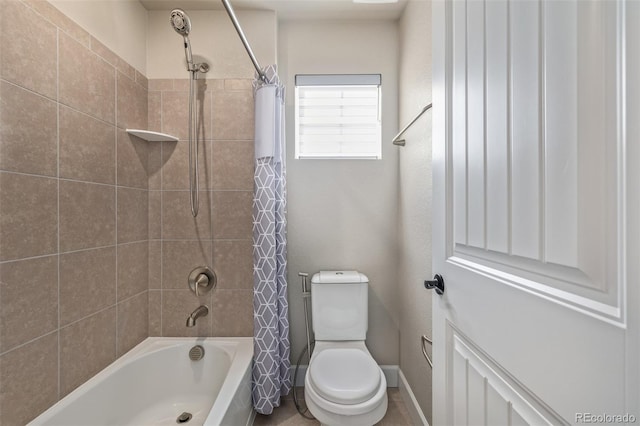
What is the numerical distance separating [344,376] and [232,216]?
1143mm

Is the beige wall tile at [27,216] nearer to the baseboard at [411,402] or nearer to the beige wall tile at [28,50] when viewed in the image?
the beige wall tile at [28,50]

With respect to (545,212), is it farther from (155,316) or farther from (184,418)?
(155,316)

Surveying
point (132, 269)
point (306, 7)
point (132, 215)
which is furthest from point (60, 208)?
point (306, 7)

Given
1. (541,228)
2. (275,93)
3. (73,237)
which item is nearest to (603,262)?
(541,228)

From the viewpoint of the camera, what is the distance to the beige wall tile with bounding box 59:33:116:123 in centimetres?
118

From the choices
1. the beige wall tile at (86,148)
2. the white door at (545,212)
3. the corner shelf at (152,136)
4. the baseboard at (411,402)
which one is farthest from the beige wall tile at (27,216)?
the baseboard at (411,402)

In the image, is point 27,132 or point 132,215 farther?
point 132,215

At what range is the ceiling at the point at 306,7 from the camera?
1741 mm

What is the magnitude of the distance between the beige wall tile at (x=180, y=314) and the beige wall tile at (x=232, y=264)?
0.17m

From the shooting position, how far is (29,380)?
40.4 inches

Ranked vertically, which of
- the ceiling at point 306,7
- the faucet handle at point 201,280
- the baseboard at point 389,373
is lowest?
the baseboard at point 389,373

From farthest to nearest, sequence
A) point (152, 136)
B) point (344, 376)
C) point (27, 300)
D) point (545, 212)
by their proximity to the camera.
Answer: point (152, 136) → point (344, 376) → point (27, 300) → point (545, 212)

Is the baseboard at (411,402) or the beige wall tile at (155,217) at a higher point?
the beige wall tile at (155,217)

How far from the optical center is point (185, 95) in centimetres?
179
